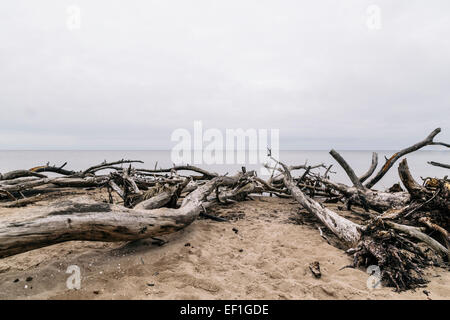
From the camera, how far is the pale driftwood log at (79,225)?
88.4 inches

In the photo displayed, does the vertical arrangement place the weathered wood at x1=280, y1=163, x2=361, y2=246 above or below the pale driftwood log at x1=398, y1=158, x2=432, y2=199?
below

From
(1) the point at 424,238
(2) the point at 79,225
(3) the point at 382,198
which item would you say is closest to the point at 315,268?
(1) the point at 424,238

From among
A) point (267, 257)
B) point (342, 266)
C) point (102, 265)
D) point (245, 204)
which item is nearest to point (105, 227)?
point (102, 265)

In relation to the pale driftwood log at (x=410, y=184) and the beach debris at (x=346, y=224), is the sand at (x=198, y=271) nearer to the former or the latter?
the beach debris at (x=346, y=224)

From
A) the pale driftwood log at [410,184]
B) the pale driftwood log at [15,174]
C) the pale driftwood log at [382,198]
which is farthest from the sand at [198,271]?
the pale driftwood log at [15,174]

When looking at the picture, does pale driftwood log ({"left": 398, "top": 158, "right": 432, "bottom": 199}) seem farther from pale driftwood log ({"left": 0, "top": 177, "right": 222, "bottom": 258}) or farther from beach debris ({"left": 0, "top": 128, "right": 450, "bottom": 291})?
Answer: pale driftwood log ({"left": 0, "top": 177, "right": 222, "bottom": 258})

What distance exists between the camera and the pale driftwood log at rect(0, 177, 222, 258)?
224 centimetres

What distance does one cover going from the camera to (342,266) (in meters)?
3.08

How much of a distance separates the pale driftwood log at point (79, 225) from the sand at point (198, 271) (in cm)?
27

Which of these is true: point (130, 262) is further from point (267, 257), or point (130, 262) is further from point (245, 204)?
point (245, 204)

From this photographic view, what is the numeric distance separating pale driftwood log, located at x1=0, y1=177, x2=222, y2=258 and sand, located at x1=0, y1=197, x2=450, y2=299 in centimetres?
27

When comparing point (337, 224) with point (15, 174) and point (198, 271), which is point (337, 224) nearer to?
point (198, 271)

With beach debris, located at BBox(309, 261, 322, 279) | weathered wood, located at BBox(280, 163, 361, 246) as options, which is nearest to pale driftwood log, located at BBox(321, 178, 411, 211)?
weathered wood, located at BBox(280, 163, 361, 246)

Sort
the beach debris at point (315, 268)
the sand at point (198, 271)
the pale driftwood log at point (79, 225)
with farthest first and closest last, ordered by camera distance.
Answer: the beach debris at point (315, 268), the sand at point (198, 271), the pale driftwood log at point (79, 225)
